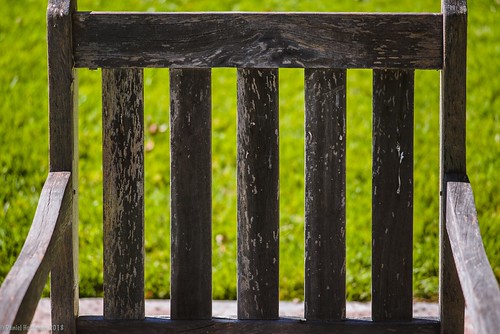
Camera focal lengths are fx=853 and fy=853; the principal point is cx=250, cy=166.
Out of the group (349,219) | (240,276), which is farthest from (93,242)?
(240,276)

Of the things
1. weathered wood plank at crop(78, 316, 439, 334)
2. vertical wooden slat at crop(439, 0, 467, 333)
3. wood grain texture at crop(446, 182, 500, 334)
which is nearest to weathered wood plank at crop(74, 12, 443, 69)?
vertical wooden slat at crop(439, 0, 467, 333)

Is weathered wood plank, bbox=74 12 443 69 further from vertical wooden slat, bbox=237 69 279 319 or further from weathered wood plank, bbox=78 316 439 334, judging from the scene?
weathered wood plank, bbox=78 316 439 334

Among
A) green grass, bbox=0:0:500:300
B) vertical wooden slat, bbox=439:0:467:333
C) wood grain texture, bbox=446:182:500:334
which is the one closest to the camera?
wood grain texture, bbox=446:182:500:334

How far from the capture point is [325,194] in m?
2.17

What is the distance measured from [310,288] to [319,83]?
0.53m

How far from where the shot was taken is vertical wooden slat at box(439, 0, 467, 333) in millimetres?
2080

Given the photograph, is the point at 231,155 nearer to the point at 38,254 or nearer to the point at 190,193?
the point at 190,193

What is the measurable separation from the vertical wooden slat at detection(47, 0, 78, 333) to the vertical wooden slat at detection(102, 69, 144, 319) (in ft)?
0.27

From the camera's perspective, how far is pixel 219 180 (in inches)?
173

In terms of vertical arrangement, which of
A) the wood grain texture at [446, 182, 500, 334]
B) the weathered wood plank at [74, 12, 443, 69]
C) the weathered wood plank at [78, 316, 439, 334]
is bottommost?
the weathered wood plank at [78, 316, 439, 334]

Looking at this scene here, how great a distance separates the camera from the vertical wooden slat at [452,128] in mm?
2080

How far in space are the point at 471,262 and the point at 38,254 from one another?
0.96 metres

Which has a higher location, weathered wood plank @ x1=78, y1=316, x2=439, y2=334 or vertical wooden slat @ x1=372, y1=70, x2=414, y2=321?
vertical wooden slat @ x1=372, y1=70, x2=414, y2=321

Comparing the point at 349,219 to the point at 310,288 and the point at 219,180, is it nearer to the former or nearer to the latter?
the point at 219,180
